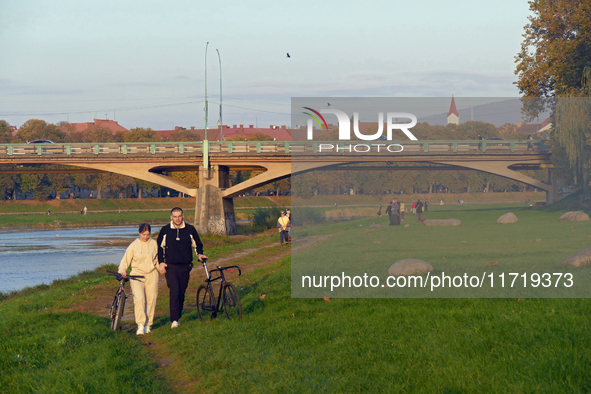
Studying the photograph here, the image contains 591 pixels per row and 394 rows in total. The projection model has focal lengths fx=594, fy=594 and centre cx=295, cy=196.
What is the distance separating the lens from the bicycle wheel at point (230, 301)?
9031 millimetres

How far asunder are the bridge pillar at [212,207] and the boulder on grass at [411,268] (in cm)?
3136

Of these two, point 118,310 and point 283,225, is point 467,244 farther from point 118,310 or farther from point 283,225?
point 283,225

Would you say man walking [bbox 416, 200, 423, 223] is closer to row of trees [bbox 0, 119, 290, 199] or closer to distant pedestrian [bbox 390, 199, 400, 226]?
distant pedestrian [bbox 390, 199, 400, 226]

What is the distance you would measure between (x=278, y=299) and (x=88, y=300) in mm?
5656

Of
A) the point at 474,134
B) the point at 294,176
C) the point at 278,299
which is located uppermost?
the point at 474,134

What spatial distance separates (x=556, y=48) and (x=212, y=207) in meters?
23.8

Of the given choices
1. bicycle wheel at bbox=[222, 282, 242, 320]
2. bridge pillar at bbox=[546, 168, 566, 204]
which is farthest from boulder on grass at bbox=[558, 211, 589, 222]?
bicycle wheel at bbox=[222, 282, 242, 320]

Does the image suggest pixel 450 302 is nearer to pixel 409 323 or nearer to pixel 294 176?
pixel 409 323

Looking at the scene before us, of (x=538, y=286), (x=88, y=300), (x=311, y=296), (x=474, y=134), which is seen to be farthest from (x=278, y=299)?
(x=88, y=300)

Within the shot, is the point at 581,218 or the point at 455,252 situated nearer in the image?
the point at 455,252

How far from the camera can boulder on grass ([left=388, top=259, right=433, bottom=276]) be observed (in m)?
9.51

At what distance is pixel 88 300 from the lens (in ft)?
44.1

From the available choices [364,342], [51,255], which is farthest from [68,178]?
[364,342]

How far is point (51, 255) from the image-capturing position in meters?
30.9
